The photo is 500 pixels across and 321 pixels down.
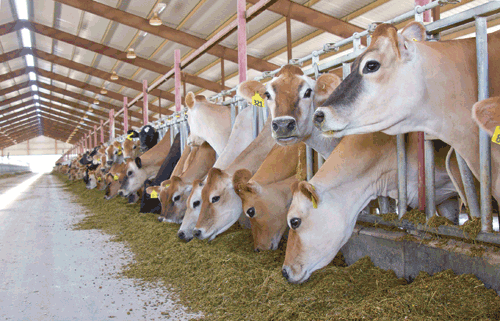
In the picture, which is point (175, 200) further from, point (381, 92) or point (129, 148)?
point (129, 148)

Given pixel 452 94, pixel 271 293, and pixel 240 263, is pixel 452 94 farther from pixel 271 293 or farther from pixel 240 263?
pixel 240 263

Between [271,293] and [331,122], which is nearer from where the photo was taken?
[331,122]

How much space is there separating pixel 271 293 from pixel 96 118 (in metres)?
38.2

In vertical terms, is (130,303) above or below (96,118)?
below

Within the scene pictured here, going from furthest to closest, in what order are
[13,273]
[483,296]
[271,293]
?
[13,273] → [271,293] → [483,296]

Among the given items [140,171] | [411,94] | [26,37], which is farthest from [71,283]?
[26,37]

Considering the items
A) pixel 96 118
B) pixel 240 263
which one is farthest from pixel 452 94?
pixel 96 118

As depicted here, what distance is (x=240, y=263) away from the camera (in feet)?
11.9

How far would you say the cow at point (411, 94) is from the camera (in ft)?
8.01

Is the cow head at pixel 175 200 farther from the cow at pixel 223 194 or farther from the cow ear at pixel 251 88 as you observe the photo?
the cow ear at pixel 251 88

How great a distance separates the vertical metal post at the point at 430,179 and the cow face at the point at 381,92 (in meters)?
0.59

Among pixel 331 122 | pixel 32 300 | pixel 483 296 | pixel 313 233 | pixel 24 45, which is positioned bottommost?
pixel 32 300

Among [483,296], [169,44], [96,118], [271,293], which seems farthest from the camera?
[96,118]

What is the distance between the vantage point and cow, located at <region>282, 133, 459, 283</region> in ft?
9.88
